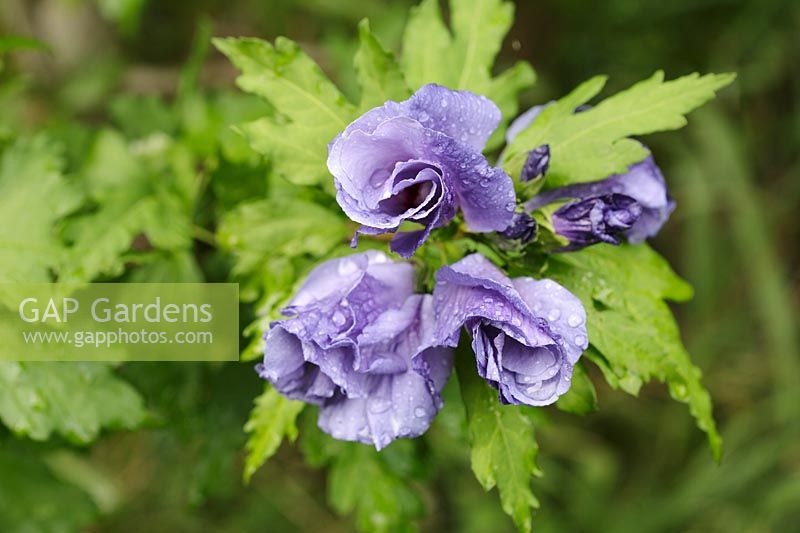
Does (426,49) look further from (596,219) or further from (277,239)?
(596,219)

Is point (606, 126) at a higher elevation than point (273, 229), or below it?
higher

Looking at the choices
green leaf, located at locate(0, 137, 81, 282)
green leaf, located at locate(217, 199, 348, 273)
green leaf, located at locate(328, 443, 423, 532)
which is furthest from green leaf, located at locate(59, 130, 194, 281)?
green leaf, located at locate(328, 443, 423, 532)

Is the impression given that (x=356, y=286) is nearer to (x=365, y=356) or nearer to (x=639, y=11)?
(x=365, y=356)

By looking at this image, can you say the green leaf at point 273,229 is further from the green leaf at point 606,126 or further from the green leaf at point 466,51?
the green leaf at point 606,126

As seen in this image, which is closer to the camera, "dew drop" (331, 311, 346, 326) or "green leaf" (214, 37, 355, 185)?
"dew drop" (331, 311, 346, 326)

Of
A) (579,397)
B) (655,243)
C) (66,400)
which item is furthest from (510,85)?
(655,243)

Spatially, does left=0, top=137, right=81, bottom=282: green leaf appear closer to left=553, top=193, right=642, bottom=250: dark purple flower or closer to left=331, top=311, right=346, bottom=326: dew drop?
left=331, top=311, right=346, bottom=326: dew drop
